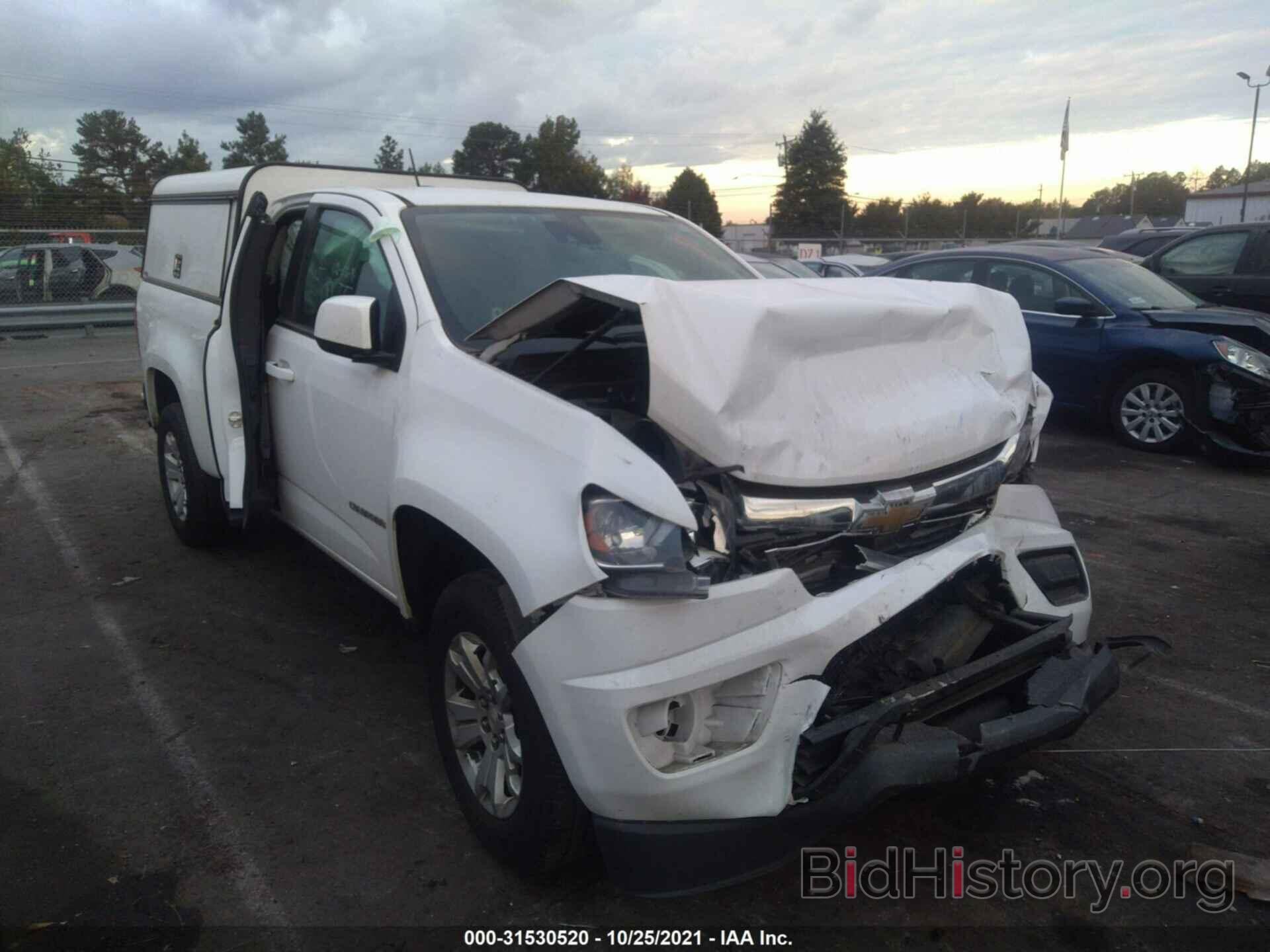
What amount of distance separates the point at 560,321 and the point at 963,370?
51.1 inches

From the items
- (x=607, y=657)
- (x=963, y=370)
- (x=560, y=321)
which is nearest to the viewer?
(x=607, y=657)

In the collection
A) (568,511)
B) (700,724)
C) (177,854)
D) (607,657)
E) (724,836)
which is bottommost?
(177,854)

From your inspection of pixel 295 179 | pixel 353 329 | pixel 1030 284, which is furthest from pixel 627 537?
pixel 1030 284

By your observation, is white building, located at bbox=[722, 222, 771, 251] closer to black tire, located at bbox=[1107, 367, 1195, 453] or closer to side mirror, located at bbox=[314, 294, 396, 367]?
black tire, located at bbox=[1107, 367, 1195, 453]

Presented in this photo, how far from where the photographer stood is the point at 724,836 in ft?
7.41

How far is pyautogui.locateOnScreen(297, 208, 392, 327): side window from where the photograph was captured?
352 cm

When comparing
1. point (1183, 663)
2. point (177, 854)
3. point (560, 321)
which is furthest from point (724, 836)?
point (1183, 663)

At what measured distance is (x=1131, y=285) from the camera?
8516 millimetres

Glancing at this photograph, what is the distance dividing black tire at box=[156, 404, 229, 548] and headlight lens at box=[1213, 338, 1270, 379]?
23.9ft

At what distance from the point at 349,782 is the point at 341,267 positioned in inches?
78.2

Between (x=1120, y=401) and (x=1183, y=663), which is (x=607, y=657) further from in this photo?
(x=1120, y=401)

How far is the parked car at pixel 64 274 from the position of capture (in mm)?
15867

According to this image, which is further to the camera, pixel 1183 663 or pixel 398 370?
pixel 1183 663

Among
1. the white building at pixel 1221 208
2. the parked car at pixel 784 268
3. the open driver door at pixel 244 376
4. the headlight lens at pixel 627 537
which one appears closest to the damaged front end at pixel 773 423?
the headlight lens at pixel 627 537
